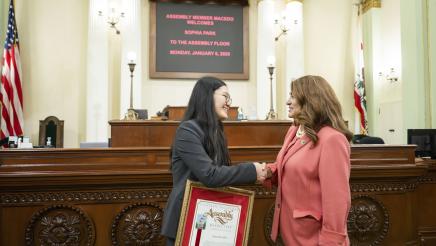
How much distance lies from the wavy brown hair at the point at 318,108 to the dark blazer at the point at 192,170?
37cm

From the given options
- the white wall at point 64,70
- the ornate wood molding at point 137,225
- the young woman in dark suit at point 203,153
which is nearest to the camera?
the young woman in dark suit at point 203,153

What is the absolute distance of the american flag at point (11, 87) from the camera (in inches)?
281

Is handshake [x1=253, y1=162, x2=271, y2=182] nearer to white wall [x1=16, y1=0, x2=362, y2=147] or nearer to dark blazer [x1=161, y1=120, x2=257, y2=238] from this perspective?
dark blazer [x1=161, y1=120, x2=257, y2=238]

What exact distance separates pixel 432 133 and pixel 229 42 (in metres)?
5.35

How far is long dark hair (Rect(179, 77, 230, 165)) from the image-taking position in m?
1.84

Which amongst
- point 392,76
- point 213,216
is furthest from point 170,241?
point 392,76

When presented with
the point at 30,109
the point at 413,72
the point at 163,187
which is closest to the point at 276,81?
the point at 413,72

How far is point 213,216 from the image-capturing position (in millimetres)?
1850

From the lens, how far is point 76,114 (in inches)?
321

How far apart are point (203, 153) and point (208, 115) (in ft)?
0.67

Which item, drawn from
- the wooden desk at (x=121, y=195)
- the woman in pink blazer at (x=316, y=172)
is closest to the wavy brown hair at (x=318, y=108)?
the woman in pink blazer at (x=316, y=172)

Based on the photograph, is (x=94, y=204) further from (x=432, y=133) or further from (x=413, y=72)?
(x=413, y=72)

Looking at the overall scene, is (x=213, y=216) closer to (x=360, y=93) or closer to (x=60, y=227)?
(x=60, y=227)

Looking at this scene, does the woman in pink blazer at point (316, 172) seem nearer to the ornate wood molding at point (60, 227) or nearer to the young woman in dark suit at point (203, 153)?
the young woman in dark suit at point (203, 153)
